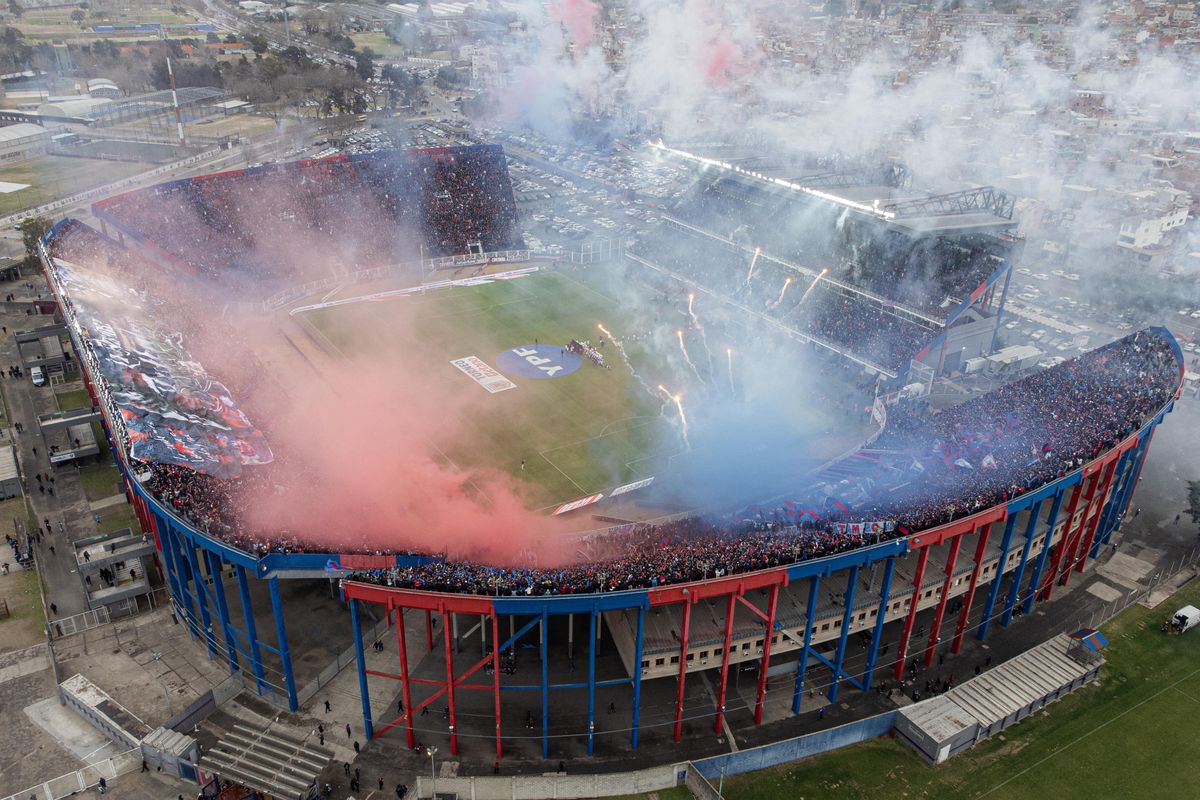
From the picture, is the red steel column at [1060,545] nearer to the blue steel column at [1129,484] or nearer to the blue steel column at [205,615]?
the blue steel column at [1129,484]

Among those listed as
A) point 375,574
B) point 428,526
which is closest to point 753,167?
point 428,526

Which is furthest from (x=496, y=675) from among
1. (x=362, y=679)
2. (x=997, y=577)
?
(x=997, y=577)

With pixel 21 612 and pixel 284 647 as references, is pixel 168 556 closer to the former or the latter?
pixel 284 647

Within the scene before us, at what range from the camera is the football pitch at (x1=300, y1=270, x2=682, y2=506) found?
56.6m

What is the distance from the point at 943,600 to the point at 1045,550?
7.73 metres

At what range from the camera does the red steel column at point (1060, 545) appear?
42281mm

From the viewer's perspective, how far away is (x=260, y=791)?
3338 centimetres

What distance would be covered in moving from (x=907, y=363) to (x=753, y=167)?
32.3 m

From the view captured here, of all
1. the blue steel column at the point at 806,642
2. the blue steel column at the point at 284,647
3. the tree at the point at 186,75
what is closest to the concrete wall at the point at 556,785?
the blue steel column at the point at 806,642

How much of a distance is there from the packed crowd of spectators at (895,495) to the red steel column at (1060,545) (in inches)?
92.8

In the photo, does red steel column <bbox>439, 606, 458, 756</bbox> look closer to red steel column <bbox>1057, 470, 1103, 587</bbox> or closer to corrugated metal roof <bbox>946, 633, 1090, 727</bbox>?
corrugated metal roof <bbox>946, 633, 1090, 727</bbox>

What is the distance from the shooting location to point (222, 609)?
1464 inches

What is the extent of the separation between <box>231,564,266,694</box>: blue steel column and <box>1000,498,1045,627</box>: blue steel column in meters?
35.6

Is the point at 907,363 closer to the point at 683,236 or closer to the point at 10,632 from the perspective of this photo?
the point at 683,236
